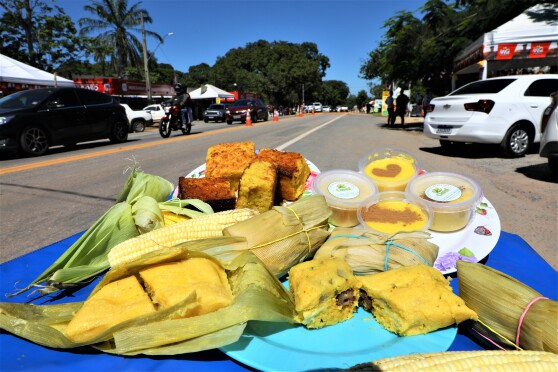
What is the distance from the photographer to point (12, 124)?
9.00 meters

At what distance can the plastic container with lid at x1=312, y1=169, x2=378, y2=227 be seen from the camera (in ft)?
7.75

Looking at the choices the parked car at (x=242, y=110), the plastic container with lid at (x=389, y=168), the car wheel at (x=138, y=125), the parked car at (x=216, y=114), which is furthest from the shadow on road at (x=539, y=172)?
the parked car at (x=216, y=114)

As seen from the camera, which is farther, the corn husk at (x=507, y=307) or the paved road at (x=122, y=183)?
the paved road at (x=122, y=183)

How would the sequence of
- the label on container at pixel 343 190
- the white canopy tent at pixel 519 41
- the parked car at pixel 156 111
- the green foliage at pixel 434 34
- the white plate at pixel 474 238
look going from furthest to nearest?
1. the parked car at pixel 156 111
2. the green foliage at pixel 434 34
3. the white canopy tent at pixel 519 41
4. the label on container at pixel 343 190
5. the white plate at pixel 474 238

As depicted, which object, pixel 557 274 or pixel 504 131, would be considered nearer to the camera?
pixel 557 274

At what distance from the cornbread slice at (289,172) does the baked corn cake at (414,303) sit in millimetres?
1348

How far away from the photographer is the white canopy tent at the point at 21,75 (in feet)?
54.4

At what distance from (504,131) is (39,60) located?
32.5 metres

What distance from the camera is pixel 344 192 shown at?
2486 mm

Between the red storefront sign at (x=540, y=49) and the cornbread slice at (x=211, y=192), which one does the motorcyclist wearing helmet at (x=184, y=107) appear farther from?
the red storefront sign at (x=540, y=49)

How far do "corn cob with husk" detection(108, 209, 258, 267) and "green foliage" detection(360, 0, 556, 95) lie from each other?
17.0 metres

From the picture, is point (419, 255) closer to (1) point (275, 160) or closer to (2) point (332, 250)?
(2) point (332, 250)

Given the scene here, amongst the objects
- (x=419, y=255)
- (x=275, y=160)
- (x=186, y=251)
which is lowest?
(x=419, y=255)

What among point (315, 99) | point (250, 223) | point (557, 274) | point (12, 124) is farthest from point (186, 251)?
point (315, 99)
